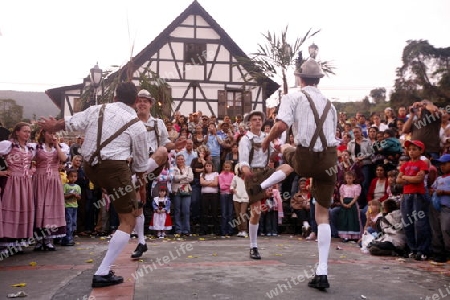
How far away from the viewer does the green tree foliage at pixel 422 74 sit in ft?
114

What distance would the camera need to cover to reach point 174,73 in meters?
27.0

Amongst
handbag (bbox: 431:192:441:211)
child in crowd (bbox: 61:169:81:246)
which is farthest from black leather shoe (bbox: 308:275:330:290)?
child in crowd (bbox: 61:169:81:246)

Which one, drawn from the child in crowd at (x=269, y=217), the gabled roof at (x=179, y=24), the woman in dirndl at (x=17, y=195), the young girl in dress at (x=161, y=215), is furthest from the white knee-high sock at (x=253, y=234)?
the gabled roof at (x=179, y=24)

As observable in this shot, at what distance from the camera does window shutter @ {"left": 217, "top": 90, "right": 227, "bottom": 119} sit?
2759cm

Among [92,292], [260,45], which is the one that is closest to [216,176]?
[92,292]

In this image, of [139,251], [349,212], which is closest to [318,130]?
[139,251]

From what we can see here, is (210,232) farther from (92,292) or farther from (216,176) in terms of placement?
(92,292)

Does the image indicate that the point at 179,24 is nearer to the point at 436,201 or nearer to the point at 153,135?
the point at 153,135

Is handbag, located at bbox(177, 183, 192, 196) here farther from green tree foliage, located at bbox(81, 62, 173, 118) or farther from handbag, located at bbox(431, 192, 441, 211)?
handbag, located at bbox(431, 192, 441, 211)

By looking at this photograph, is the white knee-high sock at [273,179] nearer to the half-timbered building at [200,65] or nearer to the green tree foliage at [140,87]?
the green tree foliage at [140,87]

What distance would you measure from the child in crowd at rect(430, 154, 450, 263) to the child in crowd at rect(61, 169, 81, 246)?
6.44m

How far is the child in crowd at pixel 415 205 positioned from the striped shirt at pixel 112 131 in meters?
4.78

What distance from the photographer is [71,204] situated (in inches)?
370

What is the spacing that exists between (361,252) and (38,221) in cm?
560
